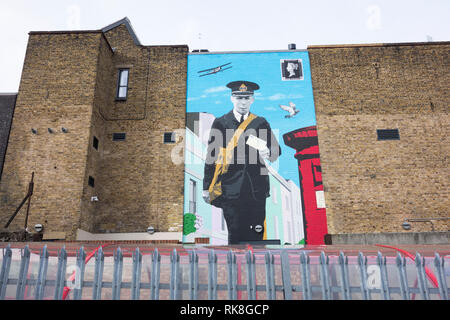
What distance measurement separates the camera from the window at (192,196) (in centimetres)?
1416

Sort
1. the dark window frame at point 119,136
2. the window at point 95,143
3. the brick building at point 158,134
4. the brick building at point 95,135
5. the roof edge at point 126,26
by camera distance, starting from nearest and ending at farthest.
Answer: the brick building at point 95,135 < the brick building at point 158,134 < the window at point 95,143 < the dark window frame at point 119,136 < the roof edge at point 126,26

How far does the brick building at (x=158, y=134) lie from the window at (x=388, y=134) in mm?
48

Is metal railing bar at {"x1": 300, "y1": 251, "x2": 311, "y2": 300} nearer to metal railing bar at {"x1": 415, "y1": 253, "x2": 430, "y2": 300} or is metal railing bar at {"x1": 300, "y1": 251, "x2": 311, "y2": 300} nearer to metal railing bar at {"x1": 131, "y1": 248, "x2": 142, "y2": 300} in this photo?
metal railing bar at {"x1": 415, "y1": 253, "x2": 430, "y2": 300}

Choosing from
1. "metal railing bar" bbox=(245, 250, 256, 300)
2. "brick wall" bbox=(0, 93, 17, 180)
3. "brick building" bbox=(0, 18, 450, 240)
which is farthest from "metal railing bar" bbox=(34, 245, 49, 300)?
"brick wall" bbox=(0, 93, 17, 180)

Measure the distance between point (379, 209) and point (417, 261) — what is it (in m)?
10.4

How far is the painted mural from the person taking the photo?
45.8 ft

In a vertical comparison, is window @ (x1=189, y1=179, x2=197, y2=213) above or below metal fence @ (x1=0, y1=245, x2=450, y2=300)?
above

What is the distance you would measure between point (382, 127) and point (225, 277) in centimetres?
1310

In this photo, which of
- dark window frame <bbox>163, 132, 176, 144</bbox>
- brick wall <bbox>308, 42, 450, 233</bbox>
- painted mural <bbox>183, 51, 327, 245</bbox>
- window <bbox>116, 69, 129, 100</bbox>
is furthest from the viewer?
window <bbox>116, 69, 129, 100</bbox>

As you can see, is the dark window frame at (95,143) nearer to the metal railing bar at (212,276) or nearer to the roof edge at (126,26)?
the roof edge at (126,26)

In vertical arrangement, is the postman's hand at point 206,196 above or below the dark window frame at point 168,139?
below

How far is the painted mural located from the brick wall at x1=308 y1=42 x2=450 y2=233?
0.74 m

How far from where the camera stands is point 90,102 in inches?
556

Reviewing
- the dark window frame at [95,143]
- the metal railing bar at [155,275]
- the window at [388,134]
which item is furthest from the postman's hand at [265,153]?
the metal railing bar at [155,275]
